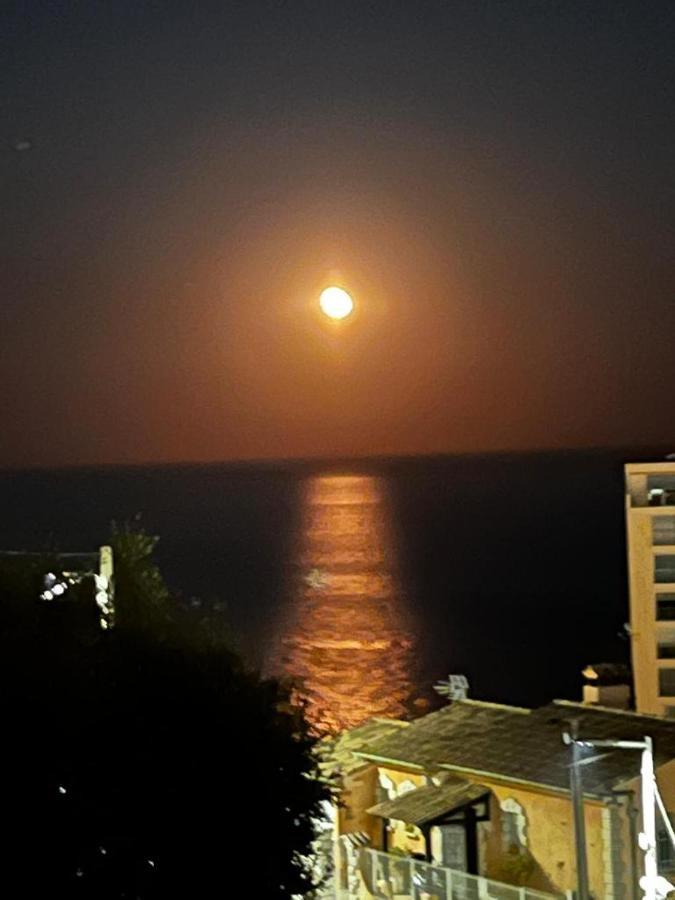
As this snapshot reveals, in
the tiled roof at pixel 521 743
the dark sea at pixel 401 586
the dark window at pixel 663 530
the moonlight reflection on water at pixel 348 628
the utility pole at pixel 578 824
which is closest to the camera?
the utility pole at pixel 578 824

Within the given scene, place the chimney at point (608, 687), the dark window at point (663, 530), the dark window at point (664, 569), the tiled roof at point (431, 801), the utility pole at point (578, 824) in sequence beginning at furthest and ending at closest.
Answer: the chimney at point (608, 687), the dark window at point (664, 569), the dark window at point (663, 530), the tiled roof at point (431, 801), the utility pole at point (578, 824)

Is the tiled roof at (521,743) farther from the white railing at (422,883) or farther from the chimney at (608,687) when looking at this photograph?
the chimney at (608,687)

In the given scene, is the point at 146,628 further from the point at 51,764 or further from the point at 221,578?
the point at 221,578

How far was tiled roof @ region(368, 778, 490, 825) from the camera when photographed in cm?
1521

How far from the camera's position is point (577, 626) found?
3204 inches

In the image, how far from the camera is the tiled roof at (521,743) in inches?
589

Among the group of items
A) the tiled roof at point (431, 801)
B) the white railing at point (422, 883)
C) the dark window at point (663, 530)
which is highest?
the dark window at point (663, 530)

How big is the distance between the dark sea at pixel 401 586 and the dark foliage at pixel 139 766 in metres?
1.89

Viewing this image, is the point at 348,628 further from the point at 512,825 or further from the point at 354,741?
the point at 512,825

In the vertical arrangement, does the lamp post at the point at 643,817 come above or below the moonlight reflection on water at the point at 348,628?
above

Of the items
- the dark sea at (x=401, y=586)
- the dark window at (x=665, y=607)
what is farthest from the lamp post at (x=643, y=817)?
the dark window at (x=665, y=607)

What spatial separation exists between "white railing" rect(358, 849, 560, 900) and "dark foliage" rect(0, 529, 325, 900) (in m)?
4.44

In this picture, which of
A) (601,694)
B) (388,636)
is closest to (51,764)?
(601,694)

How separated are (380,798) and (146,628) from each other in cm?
786
